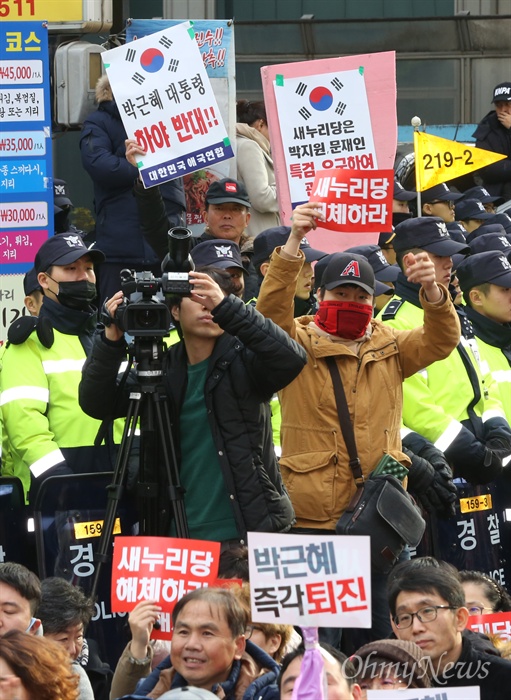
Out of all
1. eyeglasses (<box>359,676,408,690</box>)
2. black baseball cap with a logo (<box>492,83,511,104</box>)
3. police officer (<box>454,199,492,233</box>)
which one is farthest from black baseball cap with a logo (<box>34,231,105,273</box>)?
black baseball cap with a logo (<box>492,83,511,104</box>)

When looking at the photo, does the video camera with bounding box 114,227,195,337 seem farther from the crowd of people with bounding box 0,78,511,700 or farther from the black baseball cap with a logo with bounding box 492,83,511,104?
the black baseball cap with a logo with bounding box 492,83,511,104

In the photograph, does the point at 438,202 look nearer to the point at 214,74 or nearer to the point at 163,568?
the point at 214,74

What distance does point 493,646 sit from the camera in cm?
679

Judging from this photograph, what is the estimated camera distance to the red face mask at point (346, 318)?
24.9ft

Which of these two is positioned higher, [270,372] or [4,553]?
[270,372]

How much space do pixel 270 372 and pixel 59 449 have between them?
138 centimetres

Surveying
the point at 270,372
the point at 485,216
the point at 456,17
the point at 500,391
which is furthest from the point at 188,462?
the point at 456,17

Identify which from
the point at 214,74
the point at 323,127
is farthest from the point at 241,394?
the point at 214,74

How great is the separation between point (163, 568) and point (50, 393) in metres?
1.96

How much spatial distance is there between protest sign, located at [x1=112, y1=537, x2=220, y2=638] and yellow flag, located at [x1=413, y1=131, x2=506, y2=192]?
6017mm

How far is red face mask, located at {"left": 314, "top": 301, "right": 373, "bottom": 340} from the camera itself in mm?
7598

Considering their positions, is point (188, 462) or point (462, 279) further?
point (462, 279)

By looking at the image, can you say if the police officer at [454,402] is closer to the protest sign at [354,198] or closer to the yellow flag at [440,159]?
the protest sign at [354,198]

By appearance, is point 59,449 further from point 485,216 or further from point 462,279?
point 485,216
